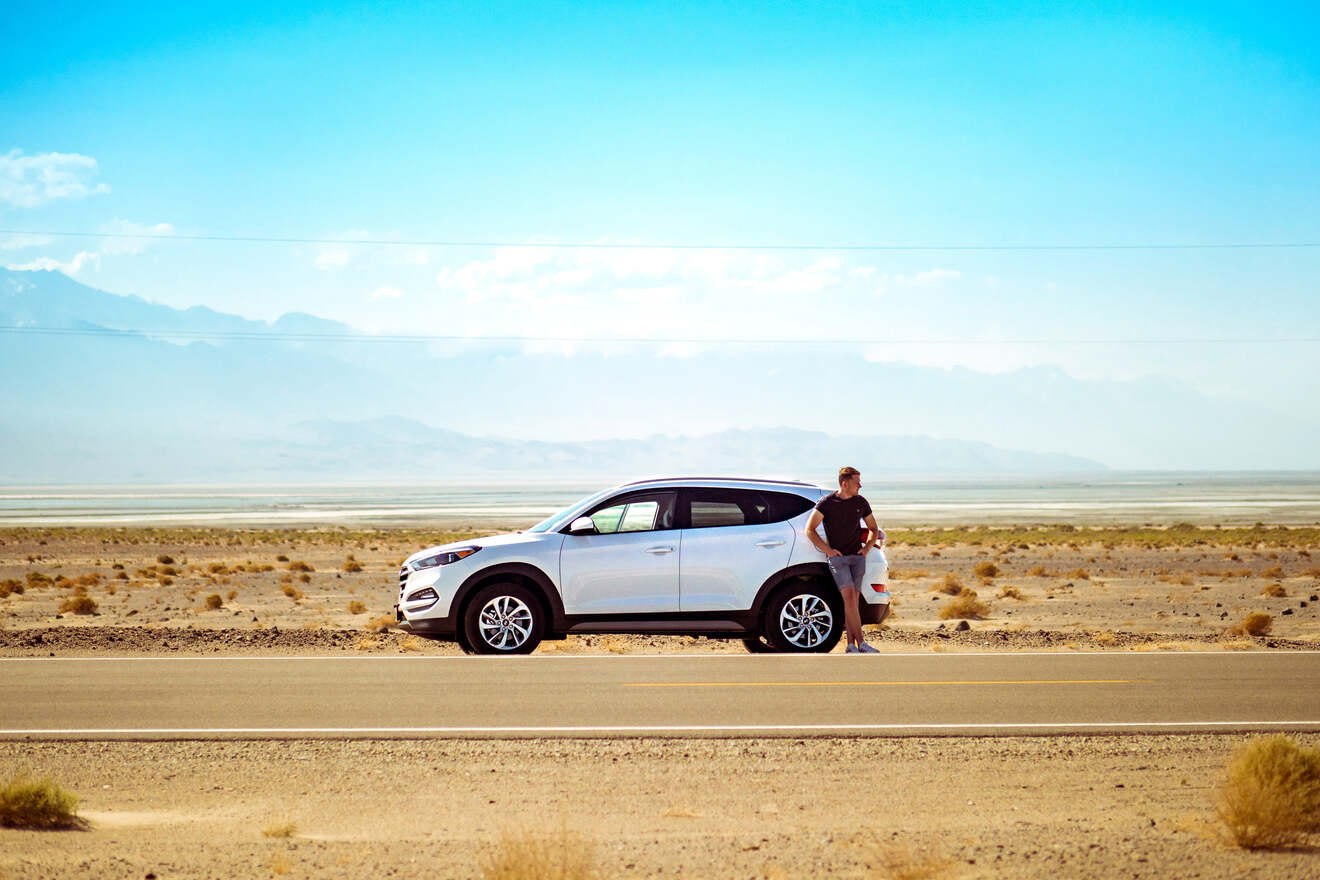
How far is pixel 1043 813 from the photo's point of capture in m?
7.89

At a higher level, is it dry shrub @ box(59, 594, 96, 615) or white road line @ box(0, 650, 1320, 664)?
white road line @ box(0, 650, 1320, 664)

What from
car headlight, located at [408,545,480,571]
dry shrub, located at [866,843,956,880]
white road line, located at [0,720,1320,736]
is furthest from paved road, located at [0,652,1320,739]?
dry shrub, located at [866,843,956,880]

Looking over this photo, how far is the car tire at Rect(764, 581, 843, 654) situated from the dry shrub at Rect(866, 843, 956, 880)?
7.19m

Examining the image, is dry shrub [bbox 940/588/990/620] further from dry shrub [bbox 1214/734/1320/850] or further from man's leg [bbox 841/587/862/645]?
dry shrub [bbox 1214/734/1320/850]

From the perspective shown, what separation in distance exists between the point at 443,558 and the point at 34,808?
675 centimetres

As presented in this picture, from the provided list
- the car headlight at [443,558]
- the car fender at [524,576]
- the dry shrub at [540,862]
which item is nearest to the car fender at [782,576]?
the car fender at [524,576]

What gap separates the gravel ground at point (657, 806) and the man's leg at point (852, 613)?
401 centimetres

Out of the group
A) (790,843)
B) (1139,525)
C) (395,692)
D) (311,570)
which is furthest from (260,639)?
(1139,525)

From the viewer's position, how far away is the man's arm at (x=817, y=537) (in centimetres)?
1377

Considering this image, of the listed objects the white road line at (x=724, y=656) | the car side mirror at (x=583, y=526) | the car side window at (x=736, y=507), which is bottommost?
the white road line at (x=724, y=656)

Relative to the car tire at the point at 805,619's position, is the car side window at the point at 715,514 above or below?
above

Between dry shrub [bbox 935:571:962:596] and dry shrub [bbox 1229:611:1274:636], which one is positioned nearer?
dry shrub [bbox 1229:611:1274:636]

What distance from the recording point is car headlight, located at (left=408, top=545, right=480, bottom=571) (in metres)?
13.9

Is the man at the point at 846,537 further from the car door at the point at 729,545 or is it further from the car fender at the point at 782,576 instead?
the car door at the point at 729,545
